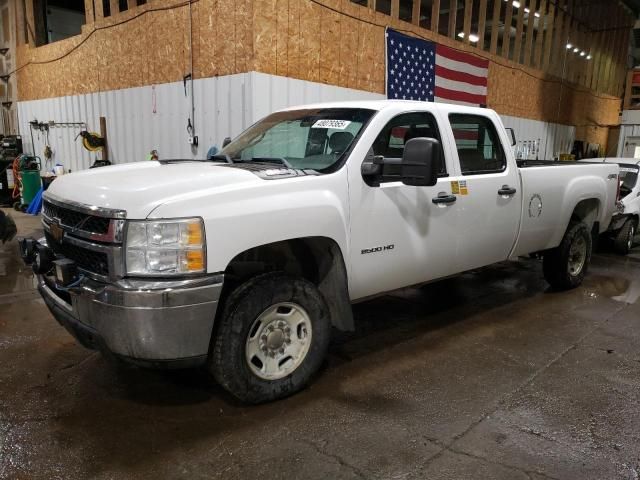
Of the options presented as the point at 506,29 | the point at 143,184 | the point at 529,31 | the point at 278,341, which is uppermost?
the point at 529,31

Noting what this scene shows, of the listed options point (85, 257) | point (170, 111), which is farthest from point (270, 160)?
point (170, 111)

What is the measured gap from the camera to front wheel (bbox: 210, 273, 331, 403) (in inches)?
117

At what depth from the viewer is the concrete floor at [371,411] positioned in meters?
2.68

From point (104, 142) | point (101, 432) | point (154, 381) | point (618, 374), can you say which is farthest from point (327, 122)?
point (104, 142)

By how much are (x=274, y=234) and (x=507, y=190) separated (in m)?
2.58

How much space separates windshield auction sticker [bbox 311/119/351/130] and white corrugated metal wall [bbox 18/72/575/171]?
11.7 ft

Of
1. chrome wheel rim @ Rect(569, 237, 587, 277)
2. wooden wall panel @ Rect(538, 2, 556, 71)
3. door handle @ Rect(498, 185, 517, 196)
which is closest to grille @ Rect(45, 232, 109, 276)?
door handle @ Rect(498, 185, 517, 196)

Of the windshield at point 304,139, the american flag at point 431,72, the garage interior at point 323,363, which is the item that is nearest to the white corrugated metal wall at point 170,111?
the garage interior at point 323,363

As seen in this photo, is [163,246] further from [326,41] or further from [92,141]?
[92,141]

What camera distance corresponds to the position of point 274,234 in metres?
3.03

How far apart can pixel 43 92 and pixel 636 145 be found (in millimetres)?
20176

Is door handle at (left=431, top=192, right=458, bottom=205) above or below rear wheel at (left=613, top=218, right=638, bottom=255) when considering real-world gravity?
above

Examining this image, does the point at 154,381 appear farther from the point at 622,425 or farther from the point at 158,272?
the point at 622,425

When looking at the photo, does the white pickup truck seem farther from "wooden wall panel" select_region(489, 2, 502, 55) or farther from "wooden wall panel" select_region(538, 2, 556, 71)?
"wooden wall panel" select_region(538, 2, 556, 71)
